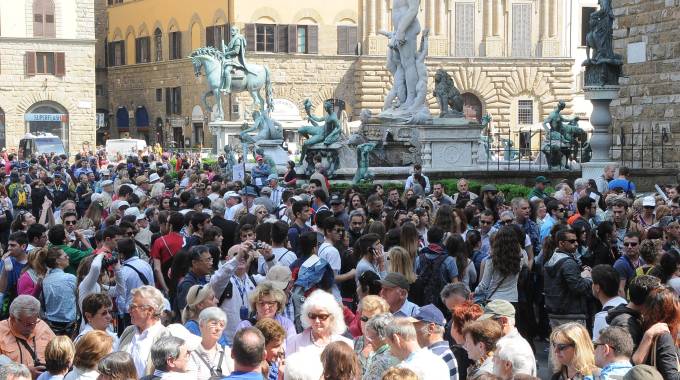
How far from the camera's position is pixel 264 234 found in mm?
11055

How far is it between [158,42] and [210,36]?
16.0 ft

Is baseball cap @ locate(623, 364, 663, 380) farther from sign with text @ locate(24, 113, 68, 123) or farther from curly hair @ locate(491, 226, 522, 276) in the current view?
sign with text @ locate(24, 113, 68, 123)

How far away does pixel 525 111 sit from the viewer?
58875 millimetres

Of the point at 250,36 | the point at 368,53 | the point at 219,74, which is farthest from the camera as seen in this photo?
the point at 368,53

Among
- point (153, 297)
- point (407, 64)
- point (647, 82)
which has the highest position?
point (407, 64)

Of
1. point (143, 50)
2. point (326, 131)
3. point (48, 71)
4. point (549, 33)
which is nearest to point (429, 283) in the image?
point (326, 131)

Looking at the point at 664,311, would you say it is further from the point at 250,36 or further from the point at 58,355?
the point at 250,36

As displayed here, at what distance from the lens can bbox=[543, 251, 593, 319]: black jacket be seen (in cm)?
1028

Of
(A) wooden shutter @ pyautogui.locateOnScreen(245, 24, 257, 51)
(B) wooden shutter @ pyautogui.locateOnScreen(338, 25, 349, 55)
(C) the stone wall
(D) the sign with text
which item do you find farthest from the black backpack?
(D) the sign with text

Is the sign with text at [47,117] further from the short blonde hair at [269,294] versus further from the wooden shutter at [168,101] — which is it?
the short blonde hair at [269,294]

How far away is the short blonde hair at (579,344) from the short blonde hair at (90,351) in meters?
2.62

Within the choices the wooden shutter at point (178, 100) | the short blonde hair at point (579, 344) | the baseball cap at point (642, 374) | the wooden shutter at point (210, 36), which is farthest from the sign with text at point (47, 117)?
the baseball cap at point (642, 374)

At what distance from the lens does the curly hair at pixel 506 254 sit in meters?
10.4

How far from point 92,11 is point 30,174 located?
3437 centimetres
